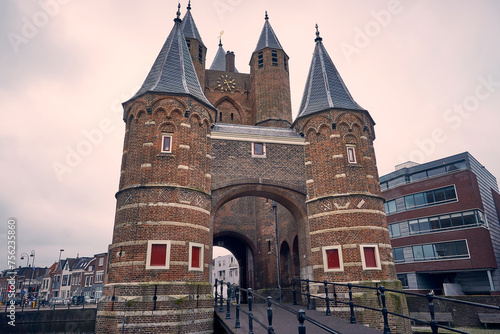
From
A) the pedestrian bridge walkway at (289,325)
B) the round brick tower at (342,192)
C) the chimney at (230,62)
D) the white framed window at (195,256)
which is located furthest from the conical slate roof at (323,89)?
the chimney at (230,62)

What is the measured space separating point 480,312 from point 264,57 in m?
24.7

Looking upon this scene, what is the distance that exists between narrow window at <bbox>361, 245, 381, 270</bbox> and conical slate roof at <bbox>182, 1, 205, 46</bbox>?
23130 millimetres

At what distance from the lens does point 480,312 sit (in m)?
22.0

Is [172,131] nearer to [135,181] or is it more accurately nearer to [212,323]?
[135,181]

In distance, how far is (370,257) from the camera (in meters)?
15.3

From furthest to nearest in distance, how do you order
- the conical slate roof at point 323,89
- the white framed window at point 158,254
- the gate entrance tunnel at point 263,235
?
the gate entrance tunnel at point 263,235, the conical slate roof at point 323,89, the white framed window at point 158,254

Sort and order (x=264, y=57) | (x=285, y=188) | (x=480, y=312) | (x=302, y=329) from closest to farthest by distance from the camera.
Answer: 1. (x=302, y=329)
2. (x=285, y=188)
3. (x=480, y=312)
4. (x=264, y=57)

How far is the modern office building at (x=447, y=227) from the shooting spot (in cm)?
2820

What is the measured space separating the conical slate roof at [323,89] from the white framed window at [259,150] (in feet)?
9.78

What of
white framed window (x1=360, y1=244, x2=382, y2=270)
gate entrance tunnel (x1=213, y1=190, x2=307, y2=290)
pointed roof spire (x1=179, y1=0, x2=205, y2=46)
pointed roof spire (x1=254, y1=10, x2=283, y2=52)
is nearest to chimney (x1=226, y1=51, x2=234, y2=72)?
pointed roof spire (x1=179, y1=0, x2=205, y2=46)

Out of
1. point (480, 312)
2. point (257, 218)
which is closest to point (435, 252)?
point (480, 312)

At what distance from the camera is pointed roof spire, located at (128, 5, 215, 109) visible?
16.2 m

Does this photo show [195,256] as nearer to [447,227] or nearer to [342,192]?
[342,192]

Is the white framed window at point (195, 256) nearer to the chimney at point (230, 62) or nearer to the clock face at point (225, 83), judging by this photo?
the clock face at point (225, 83)
